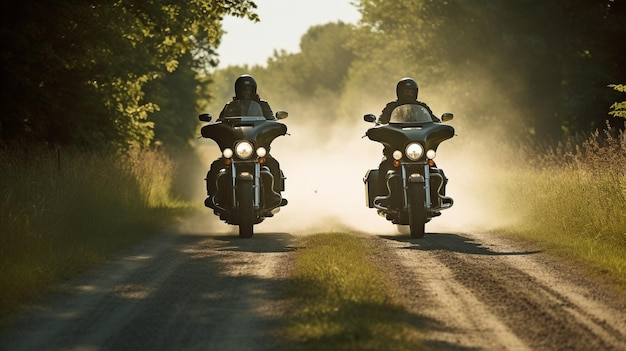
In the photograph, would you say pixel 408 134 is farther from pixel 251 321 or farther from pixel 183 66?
pixel 183 66

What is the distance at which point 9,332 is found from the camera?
9172mm

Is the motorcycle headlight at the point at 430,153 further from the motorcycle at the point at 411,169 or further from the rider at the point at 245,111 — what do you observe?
the rider at the point at 245,111

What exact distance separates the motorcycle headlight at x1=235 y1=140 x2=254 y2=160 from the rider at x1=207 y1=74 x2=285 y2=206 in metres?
0.53

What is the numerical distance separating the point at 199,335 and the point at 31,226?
22.2ft

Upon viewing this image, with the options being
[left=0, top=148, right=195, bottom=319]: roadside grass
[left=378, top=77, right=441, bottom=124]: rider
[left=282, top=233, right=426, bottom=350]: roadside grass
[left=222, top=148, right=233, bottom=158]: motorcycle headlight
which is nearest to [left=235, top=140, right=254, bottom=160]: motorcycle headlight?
[left=222, top=148, right=233, bottom=158]: motorcycle headlight

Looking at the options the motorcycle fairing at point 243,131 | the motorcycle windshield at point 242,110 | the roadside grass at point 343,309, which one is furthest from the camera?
the motorcycle windshield at point 242,110

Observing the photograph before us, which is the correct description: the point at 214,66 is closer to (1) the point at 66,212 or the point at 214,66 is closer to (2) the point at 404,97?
(2) the point at 404,97

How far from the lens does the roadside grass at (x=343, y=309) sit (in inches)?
332

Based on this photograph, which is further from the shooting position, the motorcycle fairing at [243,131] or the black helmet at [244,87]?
the black helmet at [244,87]

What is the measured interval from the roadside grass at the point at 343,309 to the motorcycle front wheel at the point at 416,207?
255 centimetres

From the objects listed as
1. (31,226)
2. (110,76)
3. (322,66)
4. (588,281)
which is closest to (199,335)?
(588,281)

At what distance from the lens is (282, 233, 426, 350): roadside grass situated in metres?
8.45

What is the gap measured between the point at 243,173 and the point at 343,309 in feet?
24.4

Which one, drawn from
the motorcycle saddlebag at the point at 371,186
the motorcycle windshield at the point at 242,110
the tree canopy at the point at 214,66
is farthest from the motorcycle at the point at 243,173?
the tree canopy at the point at 214,66
